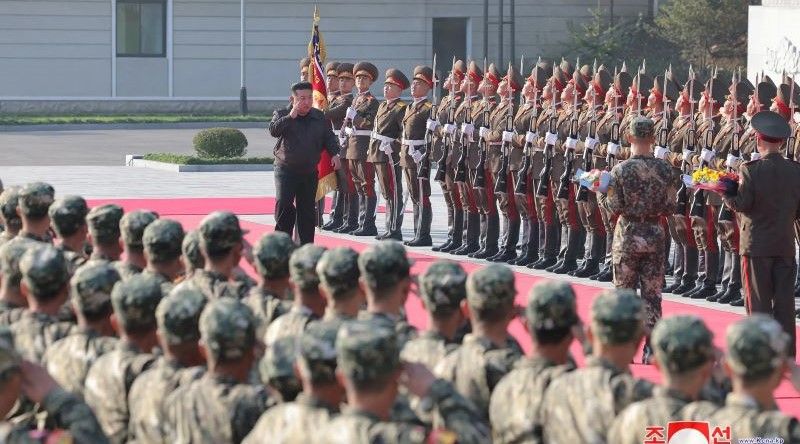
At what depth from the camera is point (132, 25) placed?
152ft

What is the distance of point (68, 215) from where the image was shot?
9656 mm

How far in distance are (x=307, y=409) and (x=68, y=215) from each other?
459 centimetres

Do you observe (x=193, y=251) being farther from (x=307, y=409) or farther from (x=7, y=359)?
(x=307, y=409)

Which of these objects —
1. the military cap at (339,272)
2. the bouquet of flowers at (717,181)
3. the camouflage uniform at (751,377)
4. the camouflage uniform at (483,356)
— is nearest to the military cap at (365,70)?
the bouquet of flowers at (717,181)

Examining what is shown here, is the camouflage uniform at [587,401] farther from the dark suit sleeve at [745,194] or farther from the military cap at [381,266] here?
the dark suit sleeve at [745,194]

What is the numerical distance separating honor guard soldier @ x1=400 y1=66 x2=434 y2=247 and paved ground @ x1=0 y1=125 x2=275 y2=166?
40.3 ft

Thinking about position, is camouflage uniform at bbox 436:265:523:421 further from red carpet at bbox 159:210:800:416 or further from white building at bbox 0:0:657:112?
white building at bbox 0:0:657:112

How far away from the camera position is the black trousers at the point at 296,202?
631 inches

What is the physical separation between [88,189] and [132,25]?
22025 mm

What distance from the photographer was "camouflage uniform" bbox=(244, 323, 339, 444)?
208 inches

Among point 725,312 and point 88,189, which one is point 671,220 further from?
point 88,189

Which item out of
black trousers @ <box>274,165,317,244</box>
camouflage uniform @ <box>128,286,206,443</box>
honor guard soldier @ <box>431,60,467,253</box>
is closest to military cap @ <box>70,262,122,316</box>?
camouflage uniform @ <box>128,286,206,443</box>

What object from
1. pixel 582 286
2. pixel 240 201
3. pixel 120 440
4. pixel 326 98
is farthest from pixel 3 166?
pixel 120 440

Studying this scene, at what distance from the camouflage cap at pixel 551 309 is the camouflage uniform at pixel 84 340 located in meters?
1.56
